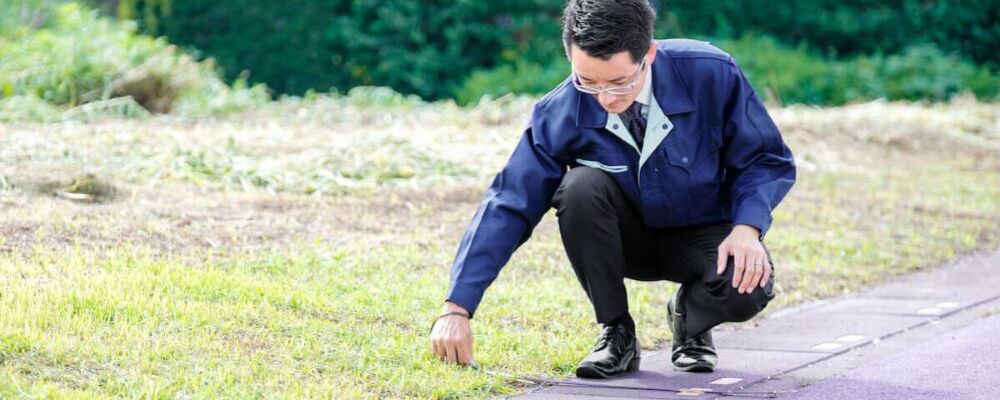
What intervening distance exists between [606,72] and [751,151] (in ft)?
1.78

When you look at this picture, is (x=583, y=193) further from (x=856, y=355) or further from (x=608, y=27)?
(x=856, y=355)

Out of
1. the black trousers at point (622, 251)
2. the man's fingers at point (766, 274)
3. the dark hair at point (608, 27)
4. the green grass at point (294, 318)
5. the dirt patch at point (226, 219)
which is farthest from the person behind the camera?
the dirt patch at point (226, 219)

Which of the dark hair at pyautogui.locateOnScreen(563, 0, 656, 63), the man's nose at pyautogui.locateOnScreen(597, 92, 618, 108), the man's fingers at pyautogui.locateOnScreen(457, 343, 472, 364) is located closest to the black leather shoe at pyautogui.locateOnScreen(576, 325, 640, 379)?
the man's fingers at pyautogui.locateOnScreen(457, 343, 472, 364)

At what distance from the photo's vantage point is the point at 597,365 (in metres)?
4.18

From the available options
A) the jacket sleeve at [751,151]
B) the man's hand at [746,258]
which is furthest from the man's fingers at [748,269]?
the jacket sleeve at [751,151]

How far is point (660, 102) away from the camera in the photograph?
4.13 metres

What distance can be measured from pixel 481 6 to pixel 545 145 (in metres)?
13.0

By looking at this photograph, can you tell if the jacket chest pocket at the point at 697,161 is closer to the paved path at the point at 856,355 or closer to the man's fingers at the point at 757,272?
the man's fingers at the point at 757,272

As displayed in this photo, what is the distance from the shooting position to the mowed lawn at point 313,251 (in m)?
3.89

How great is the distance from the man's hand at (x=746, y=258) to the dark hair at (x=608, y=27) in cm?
60

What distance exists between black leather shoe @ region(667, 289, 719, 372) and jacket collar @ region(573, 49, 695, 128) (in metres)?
0.65

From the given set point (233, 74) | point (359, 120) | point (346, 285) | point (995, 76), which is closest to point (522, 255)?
point (346, 285)

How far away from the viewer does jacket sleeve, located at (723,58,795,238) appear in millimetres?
4105

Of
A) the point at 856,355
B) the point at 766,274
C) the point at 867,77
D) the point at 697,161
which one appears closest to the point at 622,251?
the point at 697,161
